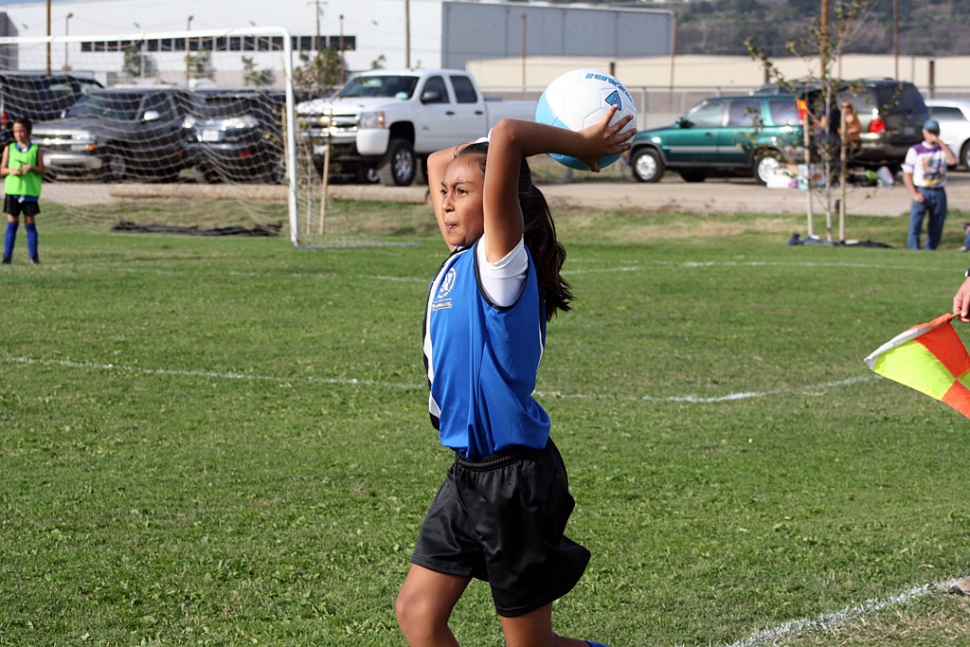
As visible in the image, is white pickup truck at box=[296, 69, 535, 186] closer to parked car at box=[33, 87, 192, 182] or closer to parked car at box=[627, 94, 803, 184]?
parked car at box=[33, 87, 192, 182]

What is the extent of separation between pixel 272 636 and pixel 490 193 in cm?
193

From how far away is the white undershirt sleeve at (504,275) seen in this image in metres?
3.03

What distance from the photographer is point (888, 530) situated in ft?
17.3

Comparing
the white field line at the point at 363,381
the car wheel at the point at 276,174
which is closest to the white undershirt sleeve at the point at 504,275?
the white field line at the point at 363,381

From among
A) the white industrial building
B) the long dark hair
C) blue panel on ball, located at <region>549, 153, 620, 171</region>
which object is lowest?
the long dark hair

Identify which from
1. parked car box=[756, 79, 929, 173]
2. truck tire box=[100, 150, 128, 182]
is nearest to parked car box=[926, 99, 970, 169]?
parked car box=[756, 79, 929, 173]

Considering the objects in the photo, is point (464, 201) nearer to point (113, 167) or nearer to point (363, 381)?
point (363, 381)

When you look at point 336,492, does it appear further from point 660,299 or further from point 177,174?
point 177,174

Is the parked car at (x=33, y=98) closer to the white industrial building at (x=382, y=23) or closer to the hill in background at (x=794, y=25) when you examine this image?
the white industrial building at (x=382, y=23)

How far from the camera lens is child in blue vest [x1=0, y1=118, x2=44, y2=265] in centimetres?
1443

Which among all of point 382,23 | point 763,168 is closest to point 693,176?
point 763,168

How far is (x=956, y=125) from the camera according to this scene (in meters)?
31.4

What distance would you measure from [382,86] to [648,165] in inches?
272

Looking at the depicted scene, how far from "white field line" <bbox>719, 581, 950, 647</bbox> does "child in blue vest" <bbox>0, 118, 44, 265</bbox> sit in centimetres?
1194
